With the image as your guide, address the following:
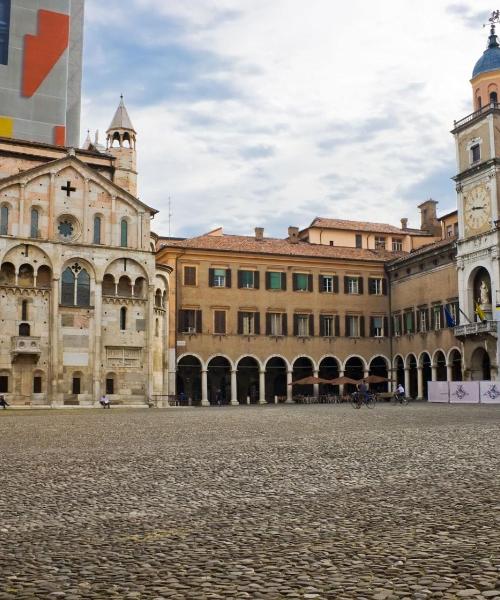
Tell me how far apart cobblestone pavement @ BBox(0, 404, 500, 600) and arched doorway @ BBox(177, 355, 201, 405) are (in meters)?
40.8

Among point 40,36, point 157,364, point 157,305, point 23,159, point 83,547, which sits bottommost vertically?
point 83,547

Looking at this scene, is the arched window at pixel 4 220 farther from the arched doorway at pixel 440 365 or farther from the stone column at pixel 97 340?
the arched doorway at pixel 440 365

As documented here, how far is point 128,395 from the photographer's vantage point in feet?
147

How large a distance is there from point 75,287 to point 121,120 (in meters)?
14.6

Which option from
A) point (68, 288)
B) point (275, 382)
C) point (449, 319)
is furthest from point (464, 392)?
point (68, 288)

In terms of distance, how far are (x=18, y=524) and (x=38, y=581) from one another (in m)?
2.11

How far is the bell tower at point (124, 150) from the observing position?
52281 mm

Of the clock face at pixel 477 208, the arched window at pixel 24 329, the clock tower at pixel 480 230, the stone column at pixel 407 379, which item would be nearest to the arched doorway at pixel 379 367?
the stone column at pixel 407 379

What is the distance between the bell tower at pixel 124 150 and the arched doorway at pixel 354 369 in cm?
2075

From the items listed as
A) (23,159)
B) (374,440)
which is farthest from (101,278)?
(374,440)

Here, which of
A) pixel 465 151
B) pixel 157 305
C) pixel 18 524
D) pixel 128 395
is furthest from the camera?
pixel 465 151

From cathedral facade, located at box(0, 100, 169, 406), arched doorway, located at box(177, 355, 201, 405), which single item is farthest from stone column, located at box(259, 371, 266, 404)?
cathedral facade, located at box(0, 100, 169, 406)

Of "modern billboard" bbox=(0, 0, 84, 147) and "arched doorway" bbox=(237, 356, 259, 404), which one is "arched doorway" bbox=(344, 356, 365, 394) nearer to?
"arched doorway" bbox=(237, 356, 259, 404)

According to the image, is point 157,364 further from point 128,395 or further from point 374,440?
point 374,440
